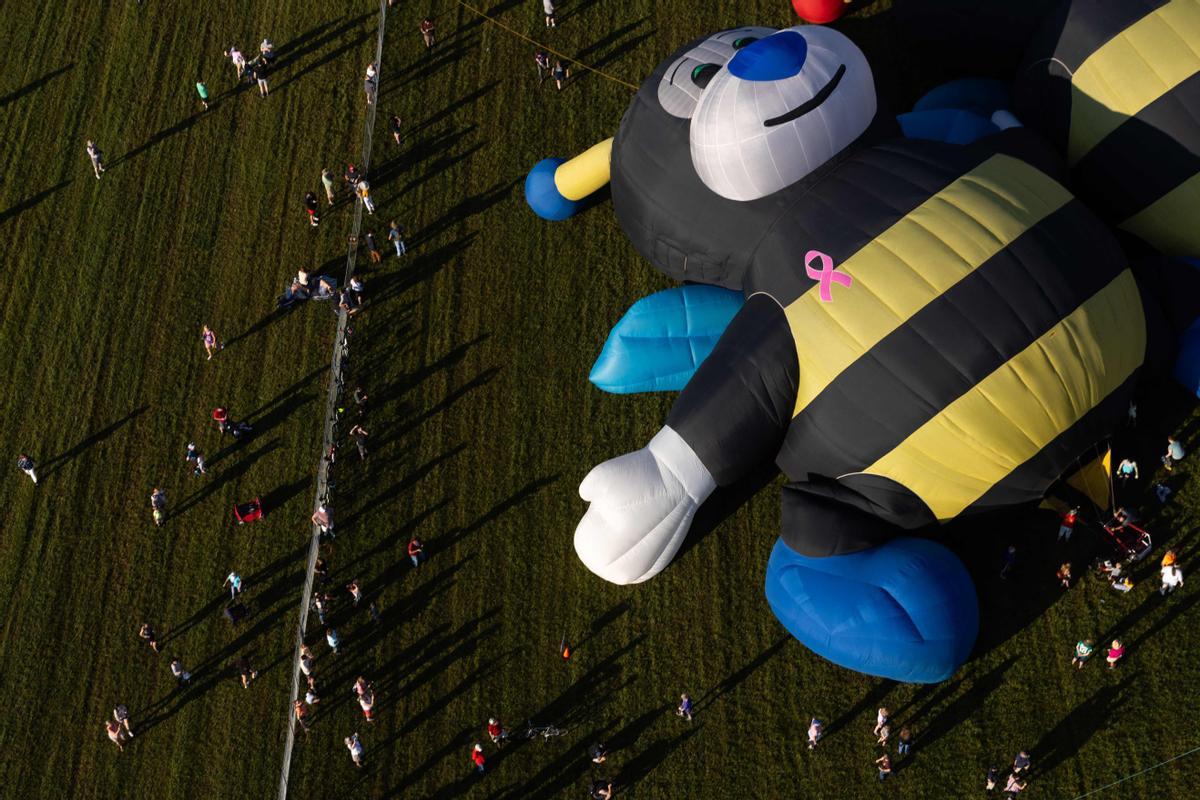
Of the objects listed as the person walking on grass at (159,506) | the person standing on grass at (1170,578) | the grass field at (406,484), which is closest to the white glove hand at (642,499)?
the grass field at (406,484)

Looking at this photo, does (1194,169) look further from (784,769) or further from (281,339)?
(281,339)

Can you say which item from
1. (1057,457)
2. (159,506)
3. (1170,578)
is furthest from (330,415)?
(1170,578)

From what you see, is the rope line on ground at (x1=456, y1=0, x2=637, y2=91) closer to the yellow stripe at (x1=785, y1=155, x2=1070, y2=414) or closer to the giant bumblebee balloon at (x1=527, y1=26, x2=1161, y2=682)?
the giant bumblebee balloon at (x1=527, y1=26, x2=1161, y2=682)

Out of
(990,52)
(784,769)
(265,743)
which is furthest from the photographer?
(990,52)

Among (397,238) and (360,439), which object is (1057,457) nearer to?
(360,439)

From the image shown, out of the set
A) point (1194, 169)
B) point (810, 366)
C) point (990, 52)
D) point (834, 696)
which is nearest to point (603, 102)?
point (990, 52)

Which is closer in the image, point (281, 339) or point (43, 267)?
point (281, 339)

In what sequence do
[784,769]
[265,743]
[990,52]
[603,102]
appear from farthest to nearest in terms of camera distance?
1. [603,102]
2. [990,52]
3. [265,743]
4. [784,769]
